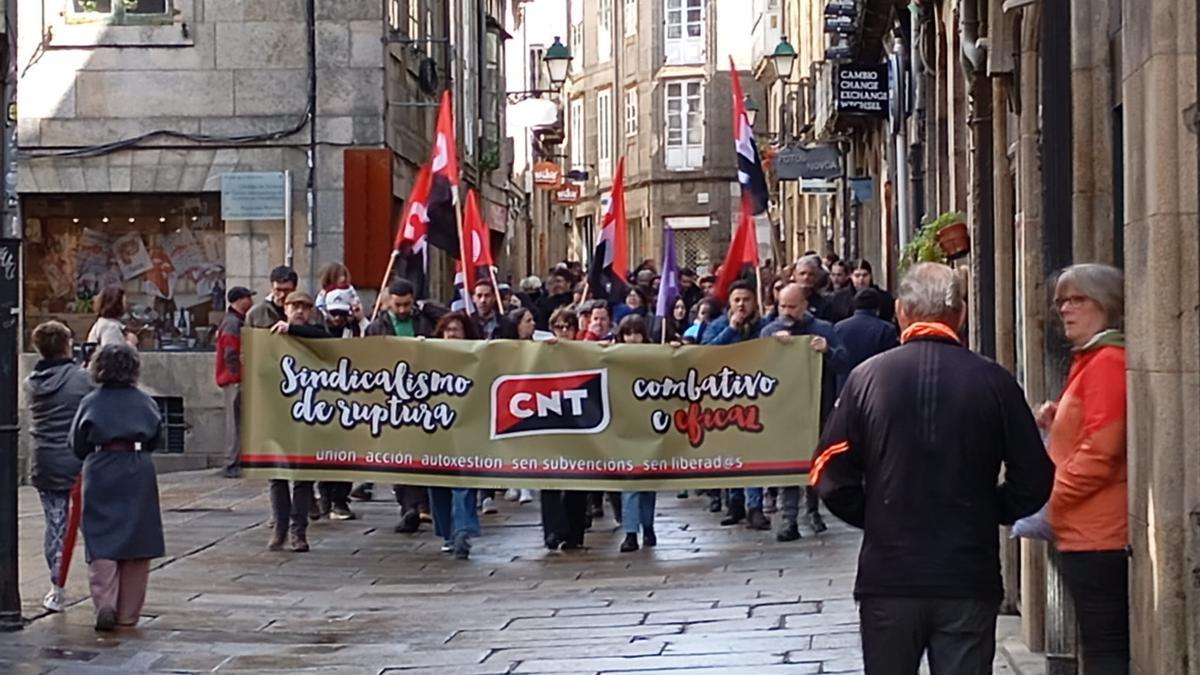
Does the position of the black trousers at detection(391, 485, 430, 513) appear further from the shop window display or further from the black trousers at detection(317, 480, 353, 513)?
the shop window display

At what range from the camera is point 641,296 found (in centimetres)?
1967

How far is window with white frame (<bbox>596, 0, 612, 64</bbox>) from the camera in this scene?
211 feet

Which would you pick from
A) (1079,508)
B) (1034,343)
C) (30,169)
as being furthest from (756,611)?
(30,169)

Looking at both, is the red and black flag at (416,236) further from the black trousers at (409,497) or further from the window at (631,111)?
the window at (631,111)

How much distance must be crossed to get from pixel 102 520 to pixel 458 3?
22.2m

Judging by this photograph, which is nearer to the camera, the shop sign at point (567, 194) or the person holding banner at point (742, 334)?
the person holding banner at point (742, 334)

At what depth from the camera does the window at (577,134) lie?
67.2m

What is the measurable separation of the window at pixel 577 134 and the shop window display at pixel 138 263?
44596mm

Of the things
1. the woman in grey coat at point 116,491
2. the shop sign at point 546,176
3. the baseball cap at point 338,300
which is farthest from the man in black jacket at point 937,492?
the shop sign at point 546,176

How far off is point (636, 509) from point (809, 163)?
54.2ft

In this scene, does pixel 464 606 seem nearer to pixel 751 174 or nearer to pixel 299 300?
pixel 299 300

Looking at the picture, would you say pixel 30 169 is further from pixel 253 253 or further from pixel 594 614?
pixel 594 614

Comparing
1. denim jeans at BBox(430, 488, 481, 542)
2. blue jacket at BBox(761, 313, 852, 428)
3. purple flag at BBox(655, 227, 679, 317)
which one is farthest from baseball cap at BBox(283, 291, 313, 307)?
purple flag at BBox(655, 227, 679, 317)

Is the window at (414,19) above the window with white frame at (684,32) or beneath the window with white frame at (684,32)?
beneath
